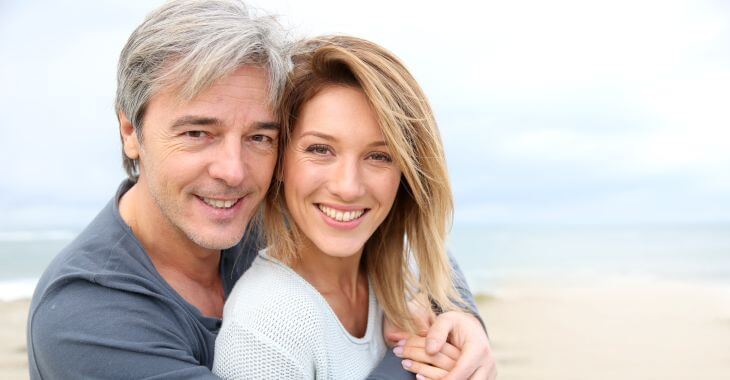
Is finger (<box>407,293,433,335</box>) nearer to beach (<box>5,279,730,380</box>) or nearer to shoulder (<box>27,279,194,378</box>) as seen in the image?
shoulder (<box>27,279,194,378</box>)

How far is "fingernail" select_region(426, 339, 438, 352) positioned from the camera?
2.60 m

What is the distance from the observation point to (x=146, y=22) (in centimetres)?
276

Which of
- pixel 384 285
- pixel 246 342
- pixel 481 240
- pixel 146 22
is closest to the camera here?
pixel 246 342

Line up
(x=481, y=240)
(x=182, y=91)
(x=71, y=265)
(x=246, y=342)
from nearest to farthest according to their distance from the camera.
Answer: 1. (x=246, y=342)
2. (x=71, y=265)
3. (x=182, y=91)
4. (x=481, y=240)

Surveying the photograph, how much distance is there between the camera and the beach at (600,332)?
8.03 m

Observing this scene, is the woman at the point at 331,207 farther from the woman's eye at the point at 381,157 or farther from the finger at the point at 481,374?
the finger at the point at 481,374

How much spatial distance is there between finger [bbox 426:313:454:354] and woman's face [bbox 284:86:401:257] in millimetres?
442

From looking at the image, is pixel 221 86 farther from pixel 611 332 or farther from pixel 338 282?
pixel 611 332

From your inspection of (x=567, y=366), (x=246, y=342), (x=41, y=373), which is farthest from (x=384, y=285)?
(x=567, y=366)

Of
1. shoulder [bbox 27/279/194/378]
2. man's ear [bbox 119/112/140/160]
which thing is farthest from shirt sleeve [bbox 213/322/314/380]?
man's ear [bbox 119/112/140/160]

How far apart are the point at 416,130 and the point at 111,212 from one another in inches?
49.1

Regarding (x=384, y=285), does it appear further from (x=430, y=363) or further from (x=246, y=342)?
(x=246, y=342)

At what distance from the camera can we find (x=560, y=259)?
2327 cm

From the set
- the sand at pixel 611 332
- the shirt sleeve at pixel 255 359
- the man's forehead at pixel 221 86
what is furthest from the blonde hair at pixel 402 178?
the sand at pixel 611 332
